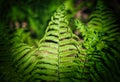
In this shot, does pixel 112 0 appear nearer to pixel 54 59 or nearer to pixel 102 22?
pixel 102 22

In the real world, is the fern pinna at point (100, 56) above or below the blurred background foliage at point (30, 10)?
below

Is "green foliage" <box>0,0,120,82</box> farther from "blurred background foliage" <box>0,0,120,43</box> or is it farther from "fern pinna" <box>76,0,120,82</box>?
"blurred background foliage" <box>0,0,120,43</box>

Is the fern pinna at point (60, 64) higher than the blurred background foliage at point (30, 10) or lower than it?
lower

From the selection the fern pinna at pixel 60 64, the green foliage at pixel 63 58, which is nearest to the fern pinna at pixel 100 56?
the green foliage at pixel 63 58

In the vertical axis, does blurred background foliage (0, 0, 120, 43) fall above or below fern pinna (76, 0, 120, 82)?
above

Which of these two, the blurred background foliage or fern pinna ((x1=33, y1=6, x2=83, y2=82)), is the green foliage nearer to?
fern pinna ((x1=33, y1=6, x2=83, y2=82))

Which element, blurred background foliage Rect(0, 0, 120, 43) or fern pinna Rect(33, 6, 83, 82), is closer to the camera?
fern pinna Rect(33, 6, 83, 82)

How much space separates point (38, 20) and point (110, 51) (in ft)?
6.55

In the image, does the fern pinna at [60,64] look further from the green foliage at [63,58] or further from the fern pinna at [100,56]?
the fern pinna at [100,56]

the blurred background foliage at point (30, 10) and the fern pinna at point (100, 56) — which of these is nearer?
the fern pinna at point (100, 56)

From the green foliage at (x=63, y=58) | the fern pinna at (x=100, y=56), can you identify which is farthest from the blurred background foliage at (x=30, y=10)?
the fern pinna at (x=100, y=56)

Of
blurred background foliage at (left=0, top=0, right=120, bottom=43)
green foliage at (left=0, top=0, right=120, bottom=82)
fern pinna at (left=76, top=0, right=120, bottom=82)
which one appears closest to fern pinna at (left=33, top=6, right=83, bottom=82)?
green foliage at (left=0, top=0, right=120, bottom=82)

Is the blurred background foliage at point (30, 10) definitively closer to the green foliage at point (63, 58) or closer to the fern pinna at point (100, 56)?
the green foliage at point (63, 58)

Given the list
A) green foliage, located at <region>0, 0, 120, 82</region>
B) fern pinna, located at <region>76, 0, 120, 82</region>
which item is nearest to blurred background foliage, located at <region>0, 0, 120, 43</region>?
green foliage, located at <region>0, 0, 120, 82</region>
